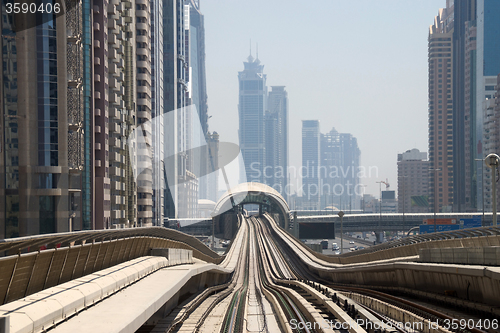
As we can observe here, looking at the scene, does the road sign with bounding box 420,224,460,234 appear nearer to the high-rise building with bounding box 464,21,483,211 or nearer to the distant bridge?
the distant bridge

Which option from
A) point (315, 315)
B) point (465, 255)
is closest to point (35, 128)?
point (315, 315)

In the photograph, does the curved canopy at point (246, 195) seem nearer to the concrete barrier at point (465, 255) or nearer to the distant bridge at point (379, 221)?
the distant bridge at point (379, 221)

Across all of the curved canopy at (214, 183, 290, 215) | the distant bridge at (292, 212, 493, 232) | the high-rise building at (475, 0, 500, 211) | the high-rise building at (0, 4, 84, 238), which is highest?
the high-rise building at (475, 0, 500, 211)

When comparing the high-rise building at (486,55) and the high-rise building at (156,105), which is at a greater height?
the high-rise building at (486,55)

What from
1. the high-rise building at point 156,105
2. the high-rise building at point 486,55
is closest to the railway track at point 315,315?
the high-rise building at point 156,105

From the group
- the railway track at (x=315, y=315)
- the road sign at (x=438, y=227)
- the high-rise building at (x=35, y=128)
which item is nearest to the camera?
the railway track at (x=315, y=315)

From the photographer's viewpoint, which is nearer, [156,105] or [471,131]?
[156,105]

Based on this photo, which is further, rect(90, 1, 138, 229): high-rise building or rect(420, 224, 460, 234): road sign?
rect(420, 224, 460, 234): road sign

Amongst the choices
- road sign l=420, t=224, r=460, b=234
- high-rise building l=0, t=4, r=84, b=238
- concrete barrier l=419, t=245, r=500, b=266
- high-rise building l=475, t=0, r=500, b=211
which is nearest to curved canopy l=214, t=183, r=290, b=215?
road sign l=420, t=224, r=460, b=234

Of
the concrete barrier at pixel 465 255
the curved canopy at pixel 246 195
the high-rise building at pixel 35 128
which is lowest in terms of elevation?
the curved canopy at pixel 246 195

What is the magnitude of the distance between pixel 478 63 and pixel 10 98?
179 metres

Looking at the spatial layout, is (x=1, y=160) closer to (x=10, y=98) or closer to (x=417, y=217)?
(x=10, y=98)

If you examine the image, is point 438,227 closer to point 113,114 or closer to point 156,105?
point 113,114

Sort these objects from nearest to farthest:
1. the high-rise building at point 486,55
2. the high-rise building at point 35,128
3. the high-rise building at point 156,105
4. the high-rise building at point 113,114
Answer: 1. the high-rise building at point 35,128
2. the high-rise building at point 113,114
3. the high-rise building at point 156,105
4. the high-rise building at point 486,55
